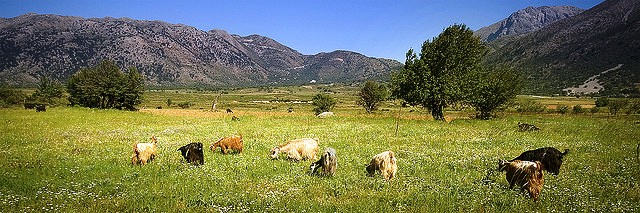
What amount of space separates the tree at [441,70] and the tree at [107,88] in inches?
2811

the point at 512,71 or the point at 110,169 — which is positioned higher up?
the point at 512,71

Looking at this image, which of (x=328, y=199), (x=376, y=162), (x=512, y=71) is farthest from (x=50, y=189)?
(x=512, y=71)

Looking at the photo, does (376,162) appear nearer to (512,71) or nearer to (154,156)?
(154,156)

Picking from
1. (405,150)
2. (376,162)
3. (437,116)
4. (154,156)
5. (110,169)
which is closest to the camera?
(376,162)

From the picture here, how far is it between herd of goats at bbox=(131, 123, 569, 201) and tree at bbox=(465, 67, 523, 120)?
29.8 metres

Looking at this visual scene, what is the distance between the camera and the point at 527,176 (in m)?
11.9

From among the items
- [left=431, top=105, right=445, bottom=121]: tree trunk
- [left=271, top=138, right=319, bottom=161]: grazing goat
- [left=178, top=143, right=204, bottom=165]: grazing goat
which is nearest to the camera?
[left=178, top=143, right=204, bottom=165]: grazing goat

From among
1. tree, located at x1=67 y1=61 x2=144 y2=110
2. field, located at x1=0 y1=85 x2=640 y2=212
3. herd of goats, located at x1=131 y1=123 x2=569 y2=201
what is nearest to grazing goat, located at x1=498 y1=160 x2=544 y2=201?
herd of goats, located at x1=131 y1=123 x2=569 y2=201

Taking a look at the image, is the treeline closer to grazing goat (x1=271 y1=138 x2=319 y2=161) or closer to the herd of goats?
the herd of goats

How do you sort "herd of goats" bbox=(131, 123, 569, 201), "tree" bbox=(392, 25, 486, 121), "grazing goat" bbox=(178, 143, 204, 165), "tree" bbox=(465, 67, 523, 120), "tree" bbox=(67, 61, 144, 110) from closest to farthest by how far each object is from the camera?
"herd of goats" bbox=(131, 123, 569, 201)
"grazing goat" bbox=(178, 143, 204, 165)
"tree" bbox=(392, 25, 486, 121)
"tree" bbox=(465, 67, 523, 120)
"tree" bbox=(67, 61, 144, 110)

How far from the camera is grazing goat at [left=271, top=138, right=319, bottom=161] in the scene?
1866 cm

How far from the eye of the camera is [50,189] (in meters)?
12.4

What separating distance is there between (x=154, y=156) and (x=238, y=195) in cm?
865

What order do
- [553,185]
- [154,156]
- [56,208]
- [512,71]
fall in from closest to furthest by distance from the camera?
[56,208]
[553,185]
[154,156]
[512,71]
